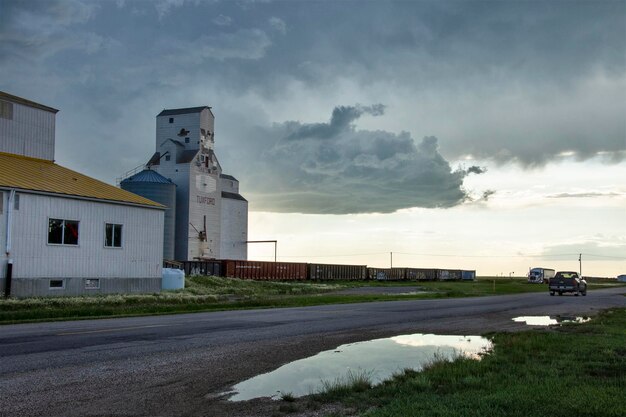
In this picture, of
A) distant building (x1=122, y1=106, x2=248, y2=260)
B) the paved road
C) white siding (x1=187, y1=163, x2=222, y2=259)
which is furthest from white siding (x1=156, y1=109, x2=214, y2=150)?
the paved road

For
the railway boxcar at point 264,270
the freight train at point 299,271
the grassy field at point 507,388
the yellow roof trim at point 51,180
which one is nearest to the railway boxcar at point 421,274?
the freight train at point 299,271

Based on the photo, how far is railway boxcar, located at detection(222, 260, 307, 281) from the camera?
59562mm

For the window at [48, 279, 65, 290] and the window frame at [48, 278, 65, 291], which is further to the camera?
the window at [48, 279, 65, 290]

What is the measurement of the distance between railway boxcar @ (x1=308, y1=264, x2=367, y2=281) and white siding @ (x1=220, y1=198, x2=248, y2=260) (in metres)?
9.77

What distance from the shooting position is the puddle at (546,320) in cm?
2059

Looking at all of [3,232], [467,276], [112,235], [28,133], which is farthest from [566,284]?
[467,276]

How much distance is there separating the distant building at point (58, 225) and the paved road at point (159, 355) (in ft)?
45.3

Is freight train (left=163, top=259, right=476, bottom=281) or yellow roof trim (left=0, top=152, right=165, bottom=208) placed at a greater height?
yellow roof trim (left=0, top=152, right=165, bottom=208)

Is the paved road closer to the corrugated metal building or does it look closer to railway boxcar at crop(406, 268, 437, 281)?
the corrugated metal building

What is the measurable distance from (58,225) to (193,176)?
121 feet

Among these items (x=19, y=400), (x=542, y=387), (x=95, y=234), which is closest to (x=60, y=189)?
(x=95, y=234)

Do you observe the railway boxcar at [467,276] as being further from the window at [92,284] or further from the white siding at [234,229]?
the window at [92,284]

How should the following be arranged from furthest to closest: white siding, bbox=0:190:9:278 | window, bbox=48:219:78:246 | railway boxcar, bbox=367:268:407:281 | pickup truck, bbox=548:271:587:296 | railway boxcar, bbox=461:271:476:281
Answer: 1. railway boxcar, bbox=461:271:476:281
2. railway boxcar, bbox=367:268:407:281
3. pickup truck, bbox=548:271:587:296
4. window, bbox=48:219:78:246
5. white siding, bbox=0:190:9:278

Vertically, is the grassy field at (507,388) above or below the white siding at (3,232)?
below
